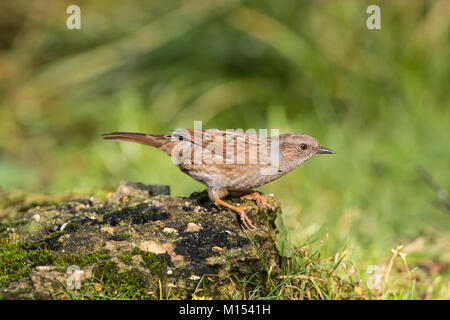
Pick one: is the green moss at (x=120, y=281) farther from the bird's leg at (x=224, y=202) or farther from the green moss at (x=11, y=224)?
the green moss at (x=11, y=224)

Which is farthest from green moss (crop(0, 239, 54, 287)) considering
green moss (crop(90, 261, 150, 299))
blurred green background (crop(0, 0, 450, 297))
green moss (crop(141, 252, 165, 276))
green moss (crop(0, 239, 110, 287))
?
blurred green background (crop(0, 0, 450, 297))

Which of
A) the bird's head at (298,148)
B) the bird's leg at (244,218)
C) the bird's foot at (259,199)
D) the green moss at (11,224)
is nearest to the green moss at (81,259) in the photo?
the green moss at (11,224)

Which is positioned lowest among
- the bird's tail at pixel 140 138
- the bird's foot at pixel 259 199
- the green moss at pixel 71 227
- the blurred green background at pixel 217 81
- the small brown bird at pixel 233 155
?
the green moss at pixel 71 227

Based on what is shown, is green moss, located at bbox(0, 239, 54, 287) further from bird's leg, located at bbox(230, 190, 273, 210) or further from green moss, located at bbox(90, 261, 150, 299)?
bird's leg, located at bbox(230, 190, 273, 210)

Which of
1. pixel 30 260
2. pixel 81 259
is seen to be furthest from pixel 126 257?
pixel 30 260

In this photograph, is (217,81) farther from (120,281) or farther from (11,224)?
(120,281)
